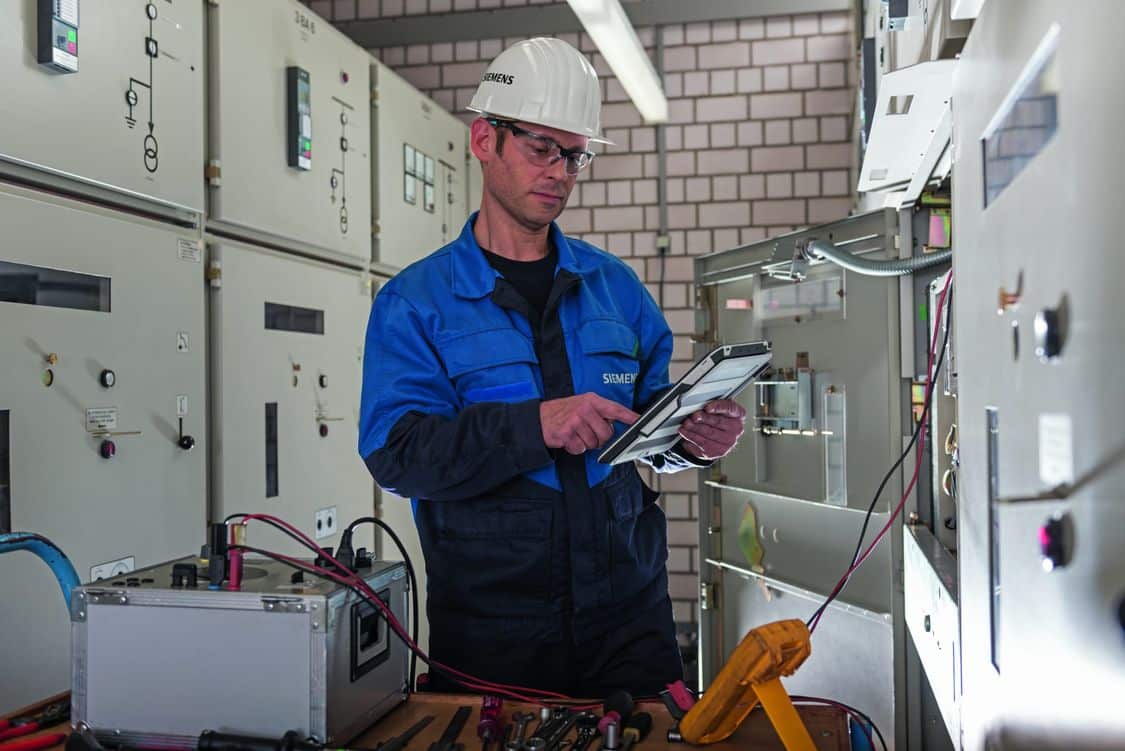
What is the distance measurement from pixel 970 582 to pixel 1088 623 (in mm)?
473

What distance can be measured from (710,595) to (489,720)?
2.57 m

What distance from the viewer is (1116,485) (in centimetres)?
49

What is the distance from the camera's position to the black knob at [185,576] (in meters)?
1.16

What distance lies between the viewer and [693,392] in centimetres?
125

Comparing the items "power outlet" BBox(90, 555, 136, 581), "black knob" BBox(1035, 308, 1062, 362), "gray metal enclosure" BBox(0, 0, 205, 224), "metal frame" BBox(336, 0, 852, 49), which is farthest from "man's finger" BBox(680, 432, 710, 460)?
"metal frame" BBox(336, 0, 852, 49)

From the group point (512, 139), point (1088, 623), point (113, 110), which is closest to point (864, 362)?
point (512, 139)

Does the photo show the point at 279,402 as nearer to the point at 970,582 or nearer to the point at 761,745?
the point at 761,745

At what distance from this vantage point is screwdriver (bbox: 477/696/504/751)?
111cm

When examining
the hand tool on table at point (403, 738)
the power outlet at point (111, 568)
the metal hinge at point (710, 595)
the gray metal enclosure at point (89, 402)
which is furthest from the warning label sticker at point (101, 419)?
the metal hinge at point (710, 595)

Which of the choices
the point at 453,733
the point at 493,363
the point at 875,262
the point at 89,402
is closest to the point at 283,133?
the point at 89,402

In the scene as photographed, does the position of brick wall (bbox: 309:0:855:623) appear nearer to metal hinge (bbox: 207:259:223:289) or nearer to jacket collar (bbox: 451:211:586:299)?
metal hinge (bbox: 207:259:223:289)

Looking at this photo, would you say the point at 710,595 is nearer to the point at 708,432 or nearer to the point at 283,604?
the point at 708,432

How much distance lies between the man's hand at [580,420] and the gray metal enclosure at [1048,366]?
55 centimetres

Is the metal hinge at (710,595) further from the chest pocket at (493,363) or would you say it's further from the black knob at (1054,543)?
the black knob at (1054,543)
